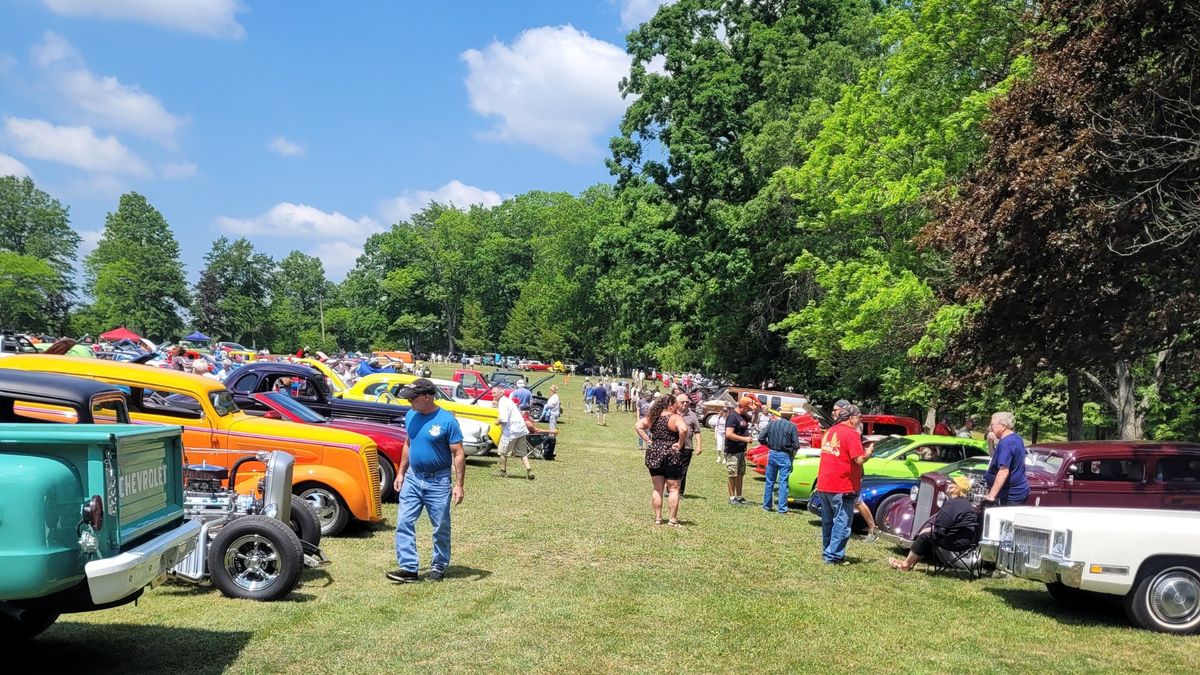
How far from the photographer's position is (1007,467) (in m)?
9.73

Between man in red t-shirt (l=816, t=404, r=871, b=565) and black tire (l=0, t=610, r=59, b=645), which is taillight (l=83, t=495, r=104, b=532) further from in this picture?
man in red t-shirt (l=816, t=404, r=871, b=565)

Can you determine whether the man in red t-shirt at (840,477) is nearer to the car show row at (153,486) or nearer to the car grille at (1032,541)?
the car grille at (1032,541)

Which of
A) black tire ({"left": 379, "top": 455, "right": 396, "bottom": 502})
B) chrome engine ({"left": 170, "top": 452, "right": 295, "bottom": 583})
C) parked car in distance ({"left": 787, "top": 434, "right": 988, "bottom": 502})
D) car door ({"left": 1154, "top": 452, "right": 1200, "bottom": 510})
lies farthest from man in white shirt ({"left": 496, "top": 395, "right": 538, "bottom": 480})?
car door ({"left": 1154, "top": 452, "right": 1200, "bottom": 510})

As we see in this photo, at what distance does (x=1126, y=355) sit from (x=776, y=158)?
2022cm

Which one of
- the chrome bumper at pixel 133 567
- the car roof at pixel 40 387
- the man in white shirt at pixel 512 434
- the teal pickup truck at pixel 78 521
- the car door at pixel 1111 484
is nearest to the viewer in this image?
the teal pickup truck at pixel 78 521

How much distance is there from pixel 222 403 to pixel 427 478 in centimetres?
354

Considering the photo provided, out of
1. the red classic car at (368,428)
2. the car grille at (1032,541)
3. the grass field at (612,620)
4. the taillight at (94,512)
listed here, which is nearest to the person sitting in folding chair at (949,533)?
the grass field at (612,620)

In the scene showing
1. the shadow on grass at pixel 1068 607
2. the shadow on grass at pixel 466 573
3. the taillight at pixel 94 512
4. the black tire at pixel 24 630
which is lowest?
the shadow on grass at pixel 1068 607

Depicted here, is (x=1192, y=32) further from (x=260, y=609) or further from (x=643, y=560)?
(x=260, y=609)

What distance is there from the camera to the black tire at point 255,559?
7625mm

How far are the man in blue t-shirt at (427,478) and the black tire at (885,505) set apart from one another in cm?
706

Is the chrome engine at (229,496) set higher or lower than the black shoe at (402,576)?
higher

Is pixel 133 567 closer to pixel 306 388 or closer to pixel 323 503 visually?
pixel 323 503

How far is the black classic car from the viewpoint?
15812 mm
